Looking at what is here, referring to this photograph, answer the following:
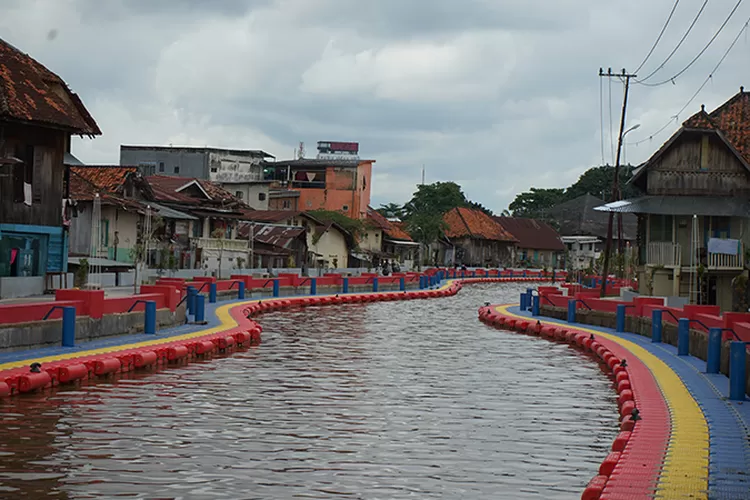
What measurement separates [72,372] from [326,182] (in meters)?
88.2

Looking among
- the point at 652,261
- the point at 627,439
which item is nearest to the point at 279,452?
the point at 627,439

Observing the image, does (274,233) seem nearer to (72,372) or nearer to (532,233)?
(72,372)

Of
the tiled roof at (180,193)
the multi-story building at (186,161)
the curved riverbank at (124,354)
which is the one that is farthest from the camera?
the multi-story building at (186,161)

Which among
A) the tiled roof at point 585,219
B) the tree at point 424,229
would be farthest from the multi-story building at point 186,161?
the tiled roof at point 585,219

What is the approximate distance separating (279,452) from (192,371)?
10.1 m

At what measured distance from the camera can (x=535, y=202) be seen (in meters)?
168

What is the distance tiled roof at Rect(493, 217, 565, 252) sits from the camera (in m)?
141

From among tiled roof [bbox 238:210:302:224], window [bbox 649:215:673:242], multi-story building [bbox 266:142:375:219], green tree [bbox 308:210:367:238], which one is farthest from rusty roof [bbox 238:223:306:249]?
window [bbox 649:215:673:242]

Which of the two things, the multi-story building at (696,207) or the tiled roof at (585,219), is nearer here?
the multi-story building at (696,207)

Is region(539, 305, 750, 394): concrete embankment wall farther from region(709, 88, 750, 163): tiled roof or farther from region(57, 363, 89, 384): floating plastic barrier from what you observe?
region(57, 363, 89, 384): floating plastic barrier

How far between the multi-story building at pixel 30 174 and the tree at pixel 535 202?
12800 centimetres

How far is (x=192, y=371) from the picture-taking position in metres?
24.9

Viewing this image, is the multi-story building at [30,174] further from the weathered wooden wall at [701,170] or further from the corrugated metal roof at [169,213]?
the weathered wooden wall at [701,170]

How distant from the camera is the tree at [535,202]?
16350 centimetres
